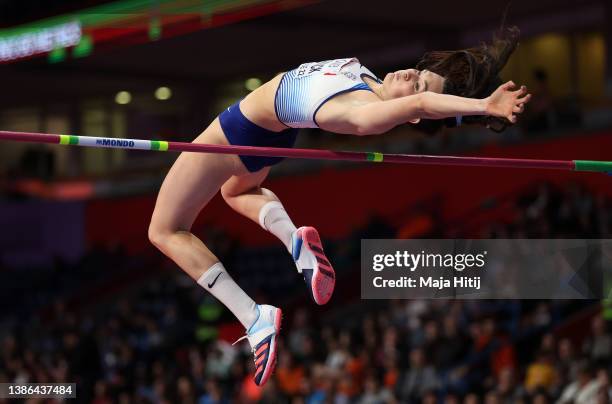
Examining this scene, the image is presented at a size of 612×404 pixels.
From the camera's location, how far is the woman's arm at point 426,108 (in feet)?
14.7

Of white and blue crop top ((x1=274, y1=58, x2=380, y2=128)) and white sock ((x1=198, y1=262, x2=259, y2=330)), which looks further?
white sock ((x1=198, y1=262, x2=259, y2=330))

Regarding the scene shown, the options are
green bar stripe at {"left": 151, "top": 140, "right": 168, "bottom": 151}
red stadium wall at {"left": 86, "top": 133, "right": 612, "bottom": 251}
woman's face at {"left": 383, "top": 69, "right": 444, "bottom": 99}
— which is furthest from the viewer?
red stadium wall at {"left": 86, "top": 133, "right": 612, "bottom": 251}

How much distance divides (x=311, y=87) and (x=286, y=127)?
1.33 ft

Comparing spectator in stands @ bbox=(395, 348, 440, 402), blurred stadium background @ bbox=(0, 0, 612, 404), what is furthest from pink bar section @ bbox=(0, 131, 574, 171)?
spectator in stands @ bbox=(395, 348, 440, 402)

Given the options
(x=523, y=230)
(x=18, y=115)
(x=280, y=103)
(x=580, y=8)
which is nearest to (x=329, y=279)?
(x=280, y=103)

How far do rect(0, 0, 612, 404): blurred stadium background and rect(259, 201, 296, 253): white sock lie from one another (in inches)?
159

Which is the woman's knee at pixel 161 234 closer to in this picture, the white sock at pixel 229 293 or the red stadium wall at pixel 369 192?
the white sock at pixel 229 293

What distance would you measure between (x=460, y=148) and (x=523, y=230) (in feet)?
10.5

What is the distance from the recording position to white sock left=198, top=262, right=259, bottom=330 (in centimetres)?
542

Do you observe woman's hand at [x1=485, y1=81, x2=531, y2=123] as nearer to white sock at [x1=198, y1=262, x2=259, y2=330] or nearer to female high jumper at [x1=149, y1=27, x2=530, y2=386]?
female high jumper at [x1=149, y1=27, x2=530, y2=386]

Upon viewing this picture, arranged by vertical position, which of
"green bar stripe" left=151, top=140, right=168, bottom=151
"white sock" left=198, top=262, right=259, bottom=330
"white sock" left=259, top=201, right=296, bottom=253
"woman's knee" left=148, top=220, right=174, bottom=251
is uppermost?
"green bar stripe" left=151, top=140, right=168, bottom=151

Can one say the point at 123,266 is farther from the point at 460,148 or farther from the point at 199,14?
the point at 460,148

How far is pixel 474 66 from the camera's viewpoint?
516 cm

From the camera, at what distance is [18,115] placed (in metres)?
22.5
